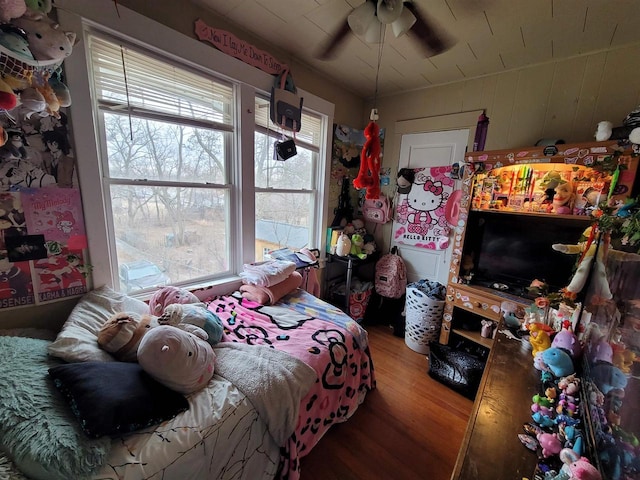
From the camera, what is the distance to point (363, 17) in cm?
117

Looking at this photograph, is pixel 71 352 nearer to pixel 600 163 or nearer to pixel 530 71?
pixel 600 163

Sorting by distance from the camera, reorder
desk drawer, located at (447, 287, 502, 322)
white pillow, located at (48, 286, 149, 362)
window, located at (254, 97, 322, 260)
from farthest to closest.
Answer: window, located at (254, 97, 322, 260)
desk drawer, located at (447, 287, 502, 322)
white pillow, located at (48, 286, 149, 362)

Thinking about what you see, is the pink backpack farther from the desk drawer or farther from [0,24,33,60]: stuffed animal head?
[0,24,33,60]: stuffed animal head

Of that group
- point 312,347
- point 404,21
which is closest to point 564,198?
point 404,21

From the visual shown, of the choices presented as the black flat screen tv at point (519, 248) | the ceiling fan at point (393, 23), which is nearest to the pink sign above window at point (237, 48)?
the ceiling fan at point (393, 23)

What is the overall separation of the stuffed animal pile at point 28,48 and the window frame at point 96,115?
9.6 inches

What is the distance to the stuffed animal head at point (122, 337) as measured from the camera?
1.10 metres

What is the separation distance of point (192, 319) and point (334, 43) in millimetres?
1723

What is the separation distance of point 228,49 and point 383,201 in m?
1.90

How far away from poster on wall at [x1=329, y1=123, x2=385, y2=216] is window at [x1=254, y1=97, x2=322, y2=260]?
7.5 inches

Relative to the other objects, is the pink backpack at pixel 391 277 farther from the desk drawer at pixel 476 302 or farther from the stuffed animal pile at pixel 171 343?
the stuffed animal pile at pixel 171 343

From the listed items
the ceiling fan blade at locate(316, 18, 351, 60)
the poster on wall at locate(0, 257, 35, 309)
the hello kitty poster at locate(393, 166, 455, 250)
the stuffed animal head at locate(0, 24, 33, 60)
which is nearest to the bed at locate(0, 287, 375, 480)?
the poster on wall at locate(0, 257, 35, 309)

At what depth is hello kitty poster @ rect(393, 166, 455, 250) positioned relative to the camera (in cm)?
246

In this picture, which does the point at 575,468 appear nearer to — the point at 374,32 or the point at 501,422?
the point at 501,422
